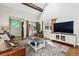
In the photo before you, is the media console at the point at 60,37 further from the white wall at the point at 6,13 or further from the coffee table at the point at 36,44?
the white wall at the point at 6,13

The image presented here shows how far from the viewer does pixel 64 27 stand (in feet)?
6.49

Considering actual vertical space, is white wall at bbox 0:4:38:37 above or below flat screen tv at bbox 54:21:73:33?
above

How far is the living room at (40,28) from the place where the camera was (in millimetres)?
1847

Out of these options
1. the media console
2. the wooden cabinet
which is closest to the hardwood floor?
the media console

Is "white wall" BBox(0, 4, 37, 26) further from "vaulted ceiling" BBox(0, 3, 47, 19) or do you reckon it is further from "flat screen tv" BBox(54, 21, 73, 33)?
"flat screen tv" BBox(54, 21, 73, 33)

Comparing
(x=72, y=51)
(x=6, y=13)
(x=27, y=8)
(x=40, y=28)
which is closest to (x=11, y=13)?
(x=6, y=13)

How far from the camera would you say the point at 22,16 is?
190cm

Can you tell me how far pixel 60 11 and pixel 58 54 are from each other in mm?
926

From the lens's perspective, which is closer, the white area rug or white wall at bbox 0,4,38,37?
white wall at bbox 0,4,38,37

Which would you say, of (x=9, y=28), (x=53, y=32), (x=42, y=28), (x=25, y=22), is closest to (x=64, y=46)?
(x=53, y=32)

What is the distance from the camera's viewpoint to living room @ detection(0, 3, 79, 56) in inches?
72.7

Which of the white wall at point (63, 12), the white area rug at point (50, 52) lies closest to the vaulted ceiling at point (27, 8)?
the white wall at point (63, 12)

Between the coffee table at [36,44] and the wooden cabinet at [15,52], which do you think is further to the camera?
the coffee table at [36,44]

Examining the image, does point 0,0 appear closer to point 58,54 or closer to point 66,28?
point 66,28
